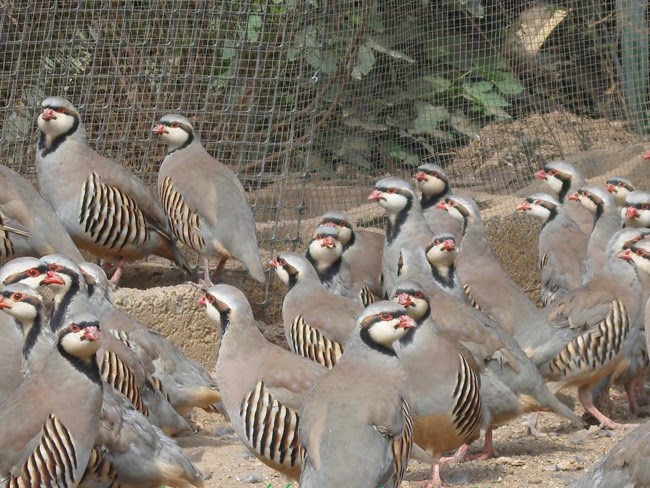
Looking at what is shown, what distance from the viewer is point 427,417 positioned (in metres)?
6.76

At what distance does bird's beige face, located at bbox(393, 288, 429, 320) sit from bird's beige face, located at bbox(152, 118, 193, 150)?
3.38 meters

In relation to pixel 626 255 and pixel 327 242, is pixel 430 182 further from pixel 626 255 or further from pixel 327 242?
pixel 626 255

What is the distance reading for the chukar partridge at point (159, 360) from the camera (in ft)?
24.8

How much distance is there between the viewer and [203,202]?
30.9ft

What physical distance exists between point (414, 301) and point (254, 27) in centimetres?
382

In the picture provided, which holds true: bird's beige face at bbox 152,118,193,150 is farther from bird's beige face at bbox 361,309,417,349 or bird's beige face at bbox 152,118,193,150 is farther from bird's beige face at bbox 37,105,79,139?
bird's beige face at bbox 361,309,417,349

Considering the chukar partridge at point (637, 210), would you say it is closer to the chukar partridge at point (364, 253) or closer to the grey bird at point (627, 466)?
the chukar partridge at point (364, 253)

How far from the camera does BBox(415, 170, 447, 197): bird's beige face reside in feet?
33.1

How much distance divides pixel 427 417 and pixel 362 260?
9.80 ft

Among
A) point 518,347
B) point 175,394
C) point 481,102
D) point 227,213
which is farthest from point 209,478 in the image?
point 481,102

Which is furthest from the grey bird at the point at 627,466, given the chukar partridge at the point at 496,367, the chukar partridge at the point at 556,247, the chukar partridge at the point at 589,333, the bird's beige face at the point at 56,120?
the bird's beige face at the point at 56,120

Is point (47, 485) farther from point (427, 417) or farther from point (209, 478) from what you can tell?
point (427, 417)

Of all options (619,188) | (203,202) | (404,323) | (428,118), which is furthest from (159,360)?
(428,118)

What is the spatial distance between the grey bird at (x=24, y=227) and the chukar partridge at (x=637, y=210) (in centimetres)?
390
